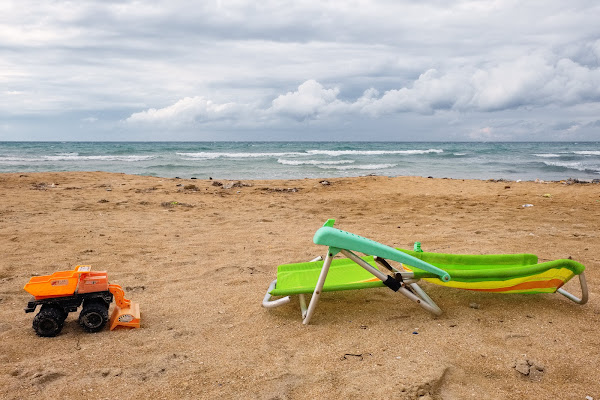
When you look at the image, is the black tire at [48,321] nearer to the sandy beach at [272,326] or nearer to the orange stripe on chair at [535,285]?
the sandy beach at [272,326]

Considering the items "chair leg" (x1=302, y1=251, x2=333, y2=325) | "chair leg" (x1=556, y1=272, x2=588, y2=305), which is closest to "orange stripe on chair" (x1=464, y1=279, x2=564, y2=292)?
"chair leg" (x1=556, y1=272, x2=588, y2=305)

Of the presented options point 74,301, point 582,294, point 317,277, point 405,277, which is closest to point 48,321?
point 74,301

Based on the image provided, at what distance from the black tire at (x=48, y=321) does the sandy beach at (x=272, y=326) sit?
7cm

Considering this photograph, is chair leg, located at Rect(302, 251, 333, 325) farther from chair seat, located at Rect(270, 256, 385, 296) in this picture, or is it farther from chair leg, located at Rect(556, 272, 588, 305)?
chair leg, located at Rect(556, 272, 588, 305)

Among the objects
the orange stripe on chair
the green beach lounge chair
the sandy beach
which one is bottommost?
the sandy beach

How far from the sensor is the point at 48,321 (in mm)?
3037

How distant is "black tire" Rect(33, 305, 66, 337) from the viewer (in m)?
3.02

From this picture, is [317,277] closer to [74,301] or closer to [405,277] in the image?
[405,277]

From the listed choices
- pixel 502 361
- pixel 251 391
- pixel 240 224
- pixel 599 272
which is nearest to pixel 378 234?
pixel 240 224

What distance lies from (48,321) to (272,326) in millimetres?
1610

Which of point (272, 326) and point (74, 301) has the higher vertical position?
point (74, 301)

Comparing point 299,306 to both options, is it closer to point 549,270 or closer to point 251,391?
point 251,391

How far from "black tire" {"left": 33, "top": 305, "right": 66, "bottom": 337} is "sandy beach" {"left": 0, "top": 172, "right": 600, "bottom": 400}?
7 centimetres

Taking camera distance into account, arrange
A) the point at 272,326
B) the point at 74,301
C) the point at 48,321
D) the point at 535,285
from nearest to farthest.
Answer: the point at 48,321 → the point at 74,301 → the point at 272,326 → the point at 535,285
